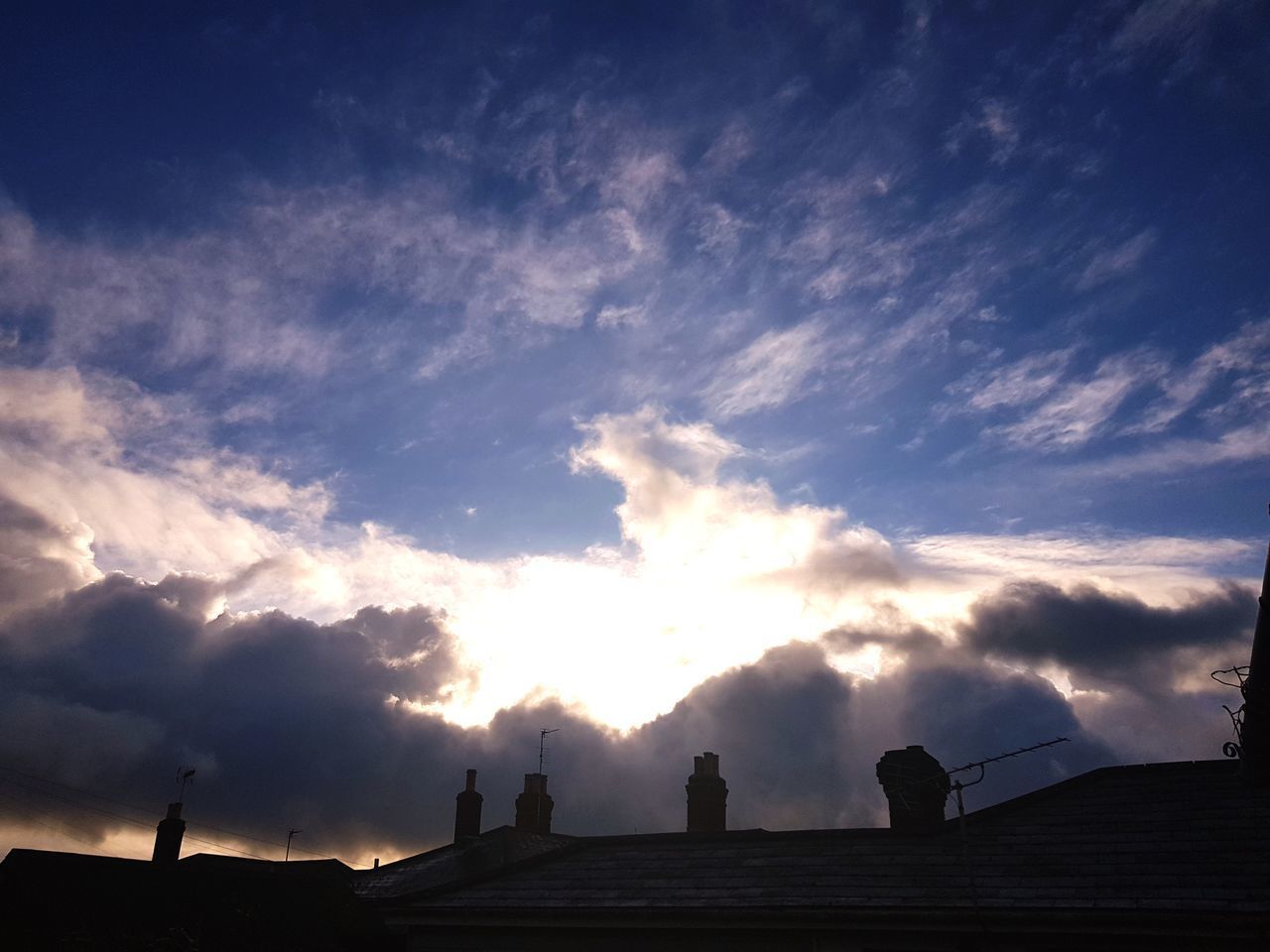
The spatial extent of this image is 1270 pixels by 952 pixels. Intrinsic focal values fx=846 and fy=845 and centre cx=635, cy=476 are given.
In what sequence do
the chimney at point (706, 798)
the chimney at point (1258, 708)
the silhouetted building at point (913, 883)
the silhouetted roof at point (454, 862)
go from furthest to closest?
the silhouetted roof at point (454, 862)
the chimney at point (706, 798)
the silhouetted building at point (913, 883)
the chimney at point (1258, 708)

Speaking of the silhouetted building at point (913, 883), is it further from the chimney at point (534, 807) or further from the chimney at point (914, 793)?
the chimney at point (534, 807)

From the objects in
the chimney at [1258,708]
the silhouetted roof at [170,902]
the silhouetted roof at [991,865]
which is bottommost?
the silhouetted roof at [170,902]

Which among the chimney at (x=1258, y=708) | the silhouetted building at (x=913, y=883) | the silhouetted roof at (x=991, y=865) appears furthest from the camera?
the silhouetted roof at (x=991, y=865)

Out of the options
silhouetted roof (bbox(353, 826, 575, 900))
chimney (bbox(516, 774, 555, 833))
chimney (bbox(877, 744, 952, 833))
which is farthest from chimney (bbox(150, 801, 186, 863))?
chimney (bbox(877, 744, 952, 833))

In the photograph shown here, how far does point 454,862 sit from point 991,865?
1896 cm

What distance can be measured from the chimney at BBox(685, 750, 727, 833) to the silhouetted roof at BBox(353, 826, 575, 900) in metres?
5.08

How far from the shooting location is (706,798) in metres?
23.5

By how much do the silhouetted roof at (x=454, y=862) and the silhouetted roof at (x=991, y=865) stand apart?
27.2 feet

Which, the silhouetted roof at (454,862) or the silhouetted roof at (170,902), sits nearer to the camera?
the silhouetted roof at (170,902)

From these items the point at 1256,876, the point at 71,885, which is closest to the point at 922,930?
the point at 1256,876

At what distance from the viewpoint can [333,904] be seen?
26.3 m

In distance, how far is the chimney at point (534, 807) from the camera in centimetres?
3192

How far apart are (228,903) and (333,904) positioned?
13.1ft

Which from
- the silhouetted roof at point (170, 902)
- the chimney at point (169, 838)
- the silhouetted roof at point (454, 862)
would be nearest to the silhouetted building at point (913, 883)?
the silhouetted roof at point (170, 902)
